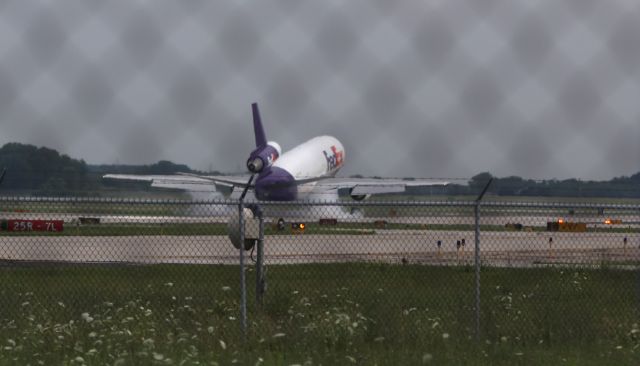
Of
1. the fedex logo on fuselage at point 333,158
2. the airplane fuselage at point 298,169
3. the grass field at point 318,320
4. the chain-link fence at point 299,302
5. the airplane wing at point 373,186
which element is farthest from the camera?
the fedex logo on fuselage at point 333,158

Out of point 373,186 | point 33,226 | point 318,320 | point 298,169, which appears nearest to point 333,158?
point 373,186

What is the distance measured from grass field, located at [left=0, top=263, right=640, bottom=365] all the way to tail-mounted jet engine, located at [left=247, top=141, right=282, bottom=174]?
35.3m

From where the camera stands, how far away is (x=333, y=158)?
2744 inches

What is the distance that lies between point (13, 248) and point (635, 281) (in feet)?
59.5

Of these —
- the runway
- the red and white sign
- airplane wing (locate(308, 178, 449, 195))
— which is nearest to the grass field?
the runway

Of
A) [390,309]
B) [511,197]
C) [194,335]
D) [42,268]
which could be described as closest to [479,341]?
[390,309]

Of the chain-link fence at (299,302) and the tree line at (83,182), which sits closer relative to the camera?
the chain-link fence at (299,302)

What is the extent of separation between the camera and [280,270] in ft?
78.6

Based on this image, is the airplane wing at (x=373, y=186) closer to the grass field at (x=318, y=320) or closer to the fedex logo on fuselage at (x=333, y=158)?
the fedex logo on fuselage at (x=333, y=158)

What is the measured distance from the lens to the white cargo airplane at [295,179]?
58688mm

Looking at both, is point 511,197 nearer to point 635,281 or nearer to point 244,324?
point 635,281

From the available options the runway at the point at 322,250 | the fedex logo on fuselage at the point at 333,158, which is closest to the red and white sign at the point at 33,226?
the runway at the point at 322,250

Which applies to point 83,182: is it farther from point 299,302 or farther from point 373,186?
point 373,186

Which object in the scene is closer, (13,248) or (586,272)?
(586,272)
